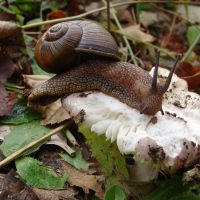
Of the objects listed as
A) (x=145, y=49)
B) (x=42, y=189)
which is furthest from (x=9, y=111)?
(x=145, y=49)

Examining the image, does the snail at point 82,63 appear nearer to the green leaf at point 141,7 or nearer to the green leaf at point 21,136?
the green leaf at point 21,136

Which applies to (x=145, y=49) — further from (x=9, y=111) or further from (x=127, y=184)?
(x=127, y=184)

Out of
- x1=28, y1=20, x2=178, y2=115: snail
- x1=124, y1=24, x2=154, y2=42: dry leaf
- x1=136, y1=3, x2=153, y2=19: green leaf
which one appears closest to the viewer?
x1=28, y1=20, x2=178, y2=115: snail

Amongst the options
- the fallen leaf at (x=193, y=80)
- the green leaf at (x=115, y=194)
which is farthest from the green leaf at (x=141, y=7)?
the green leaf at (x=115, y=194)

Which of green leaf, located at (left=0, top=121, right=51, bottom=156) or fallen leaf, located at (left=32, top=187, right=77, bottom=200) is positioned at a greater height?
green leaf, located at (left=0, top=121, right=51, bottom=156)

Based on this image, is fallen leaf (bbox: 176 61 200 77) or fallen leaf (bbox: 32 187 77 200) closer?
fallen leaf (bbox: 32 187 77 200)

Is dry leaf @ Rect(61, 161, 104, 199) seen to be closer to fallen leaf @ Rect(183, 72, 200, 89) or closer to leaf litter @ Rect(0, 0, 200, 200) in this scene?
leaf litter @ Rect(0, 0, 200, 200)

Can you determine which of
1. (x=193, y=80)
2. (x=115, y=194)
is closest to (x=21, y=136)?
(x=115, y=194)

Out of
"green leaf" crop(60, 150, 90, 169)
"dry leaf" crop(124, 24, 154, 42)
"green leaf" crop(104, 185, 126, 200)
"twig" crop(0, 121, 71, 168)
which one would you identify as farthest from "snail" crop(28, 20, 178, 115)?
"dry leaf" crop(124, 24, 154, 42)
